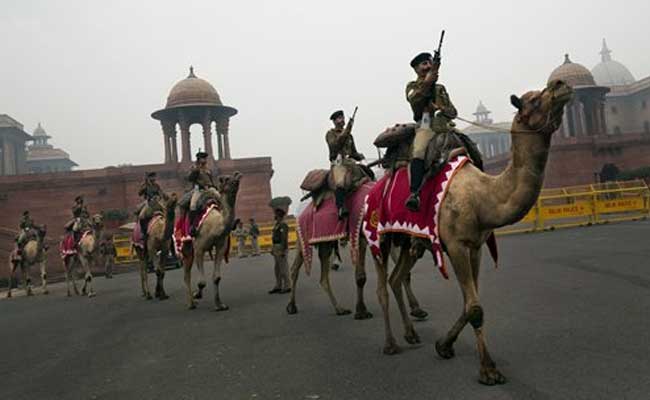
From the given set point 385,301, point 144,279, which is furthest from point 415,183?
point 144,279

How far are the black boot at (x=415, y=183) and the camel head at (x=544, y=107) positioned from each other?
44.7 inches

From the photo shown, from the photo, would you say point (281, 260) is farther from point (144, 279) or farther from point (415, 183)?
point (415, 183)

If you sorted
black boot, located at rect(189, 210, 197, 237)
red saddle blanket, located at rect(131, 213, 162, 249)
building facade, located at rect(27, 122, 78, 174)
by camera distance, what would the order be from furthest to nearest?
building facade, located at rect(27, 122, 78, 174) < red saddle blanket, located at rect(131, 213, 162, 249) < black boot, located at rect(189, 210, 197, 237)

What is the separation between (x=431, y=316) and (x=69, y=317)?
7.76 meters

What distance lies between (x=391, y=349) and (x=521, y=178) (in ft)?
7.72

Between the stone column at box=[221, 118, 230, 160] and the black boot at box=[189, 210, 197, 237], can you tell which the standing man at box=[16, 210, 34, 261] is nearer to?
the black boot at box=[189, 210, 197, 237]

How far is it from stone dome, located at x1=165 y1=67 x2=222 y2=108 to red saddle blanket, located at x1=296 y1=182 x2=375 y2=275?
32.1 metres

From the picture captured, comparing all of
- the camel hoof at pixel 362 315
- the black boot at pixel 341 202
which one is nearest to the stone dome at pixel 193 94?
the black boot at pixel 341 202

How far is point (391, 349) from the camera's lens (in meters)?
5.28

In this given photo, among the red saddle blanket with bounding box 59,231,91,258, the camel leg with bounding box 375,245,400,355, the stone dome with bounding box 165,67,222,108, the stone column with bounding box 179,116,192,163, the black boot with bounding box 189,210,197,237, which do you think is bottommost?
the camel leg with bounding box 375,245,400,355

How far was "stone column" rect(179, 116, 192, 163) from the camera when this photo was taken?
37250mm

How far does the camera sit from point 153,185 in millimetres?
13031

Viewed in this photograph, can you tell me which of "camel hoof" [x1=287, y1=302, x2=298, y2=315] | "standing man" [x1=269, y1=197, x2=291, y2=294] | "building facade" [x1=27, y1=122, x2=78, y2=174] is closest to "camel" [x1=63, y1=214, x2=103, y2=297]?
"standing man" [x1=269, y1=197, x2=291, y2=294]

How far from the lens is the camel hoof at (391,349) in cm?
527
